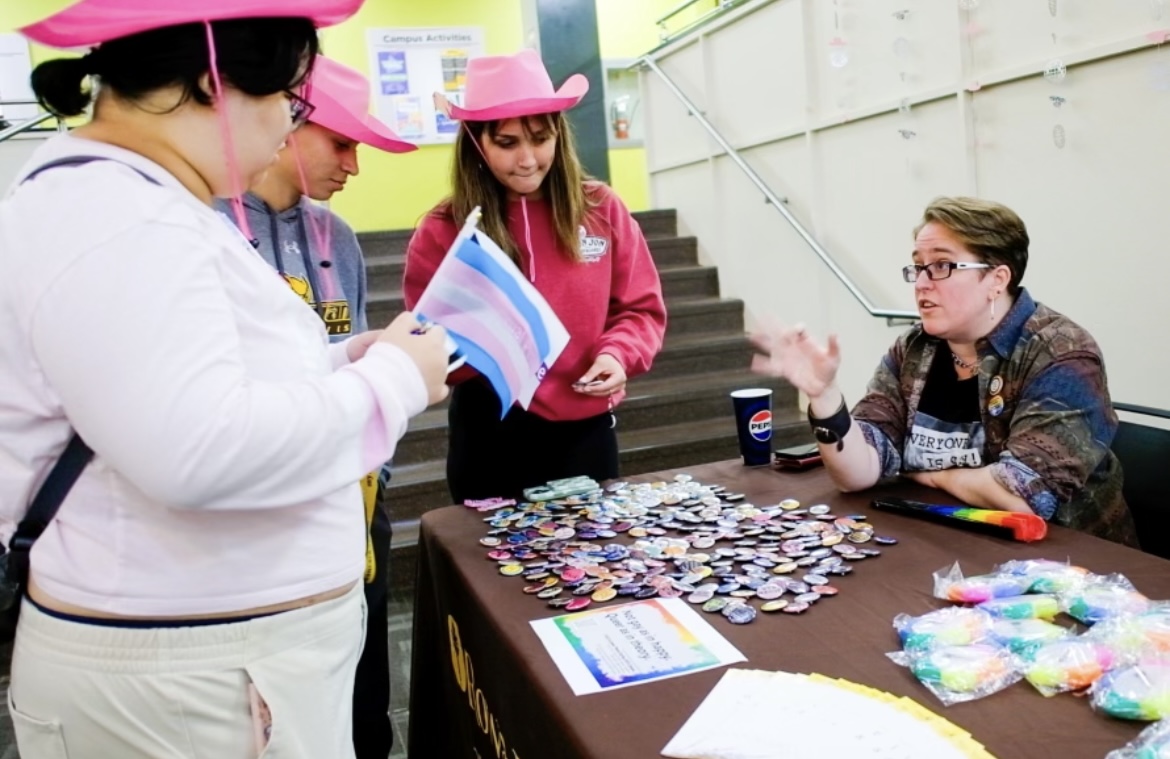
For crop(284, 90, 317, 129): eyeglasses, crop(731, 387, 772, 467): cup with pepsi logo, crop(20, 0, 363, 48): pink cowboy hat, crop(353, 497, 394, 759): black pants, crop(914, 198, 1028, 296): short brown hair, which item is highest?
crop(20, 0, 363, 48): pink cowboy hat

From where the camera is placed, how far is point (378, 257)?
537cm

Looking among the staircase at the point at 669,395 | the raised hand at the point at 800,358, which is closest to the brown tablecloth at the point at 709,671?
the raised hand at the point at 800,358

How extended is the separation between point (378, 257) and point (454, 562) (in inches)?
161

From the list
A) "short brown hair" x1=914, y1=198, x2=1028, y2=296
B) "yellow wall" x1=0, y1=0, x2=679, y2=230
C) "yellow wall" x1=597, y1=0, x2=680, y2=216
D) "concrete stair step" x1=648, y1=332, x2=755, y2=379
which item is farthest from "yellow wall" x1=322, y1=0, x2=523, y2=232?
"short brown hair" x1=914, y1=198, x2=1028, y2=296

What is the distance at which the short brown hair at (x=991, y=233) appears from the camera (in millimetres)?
1744

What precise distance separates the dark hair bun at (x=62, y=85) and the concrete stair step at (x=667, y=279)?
13.3ft

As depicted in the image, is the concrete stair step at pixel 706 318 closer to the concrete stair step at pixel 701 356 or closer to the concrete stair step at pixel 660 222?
the concrete stair step at pixel 701 356

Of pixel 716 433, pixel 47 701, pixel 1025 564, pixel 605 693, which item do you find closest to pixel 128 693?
pixel 47 701

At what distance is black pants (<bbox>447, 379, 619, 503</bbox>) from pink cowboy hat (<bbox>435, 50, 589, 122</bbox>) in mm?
604

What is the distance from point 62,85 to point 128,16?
6.4 inches

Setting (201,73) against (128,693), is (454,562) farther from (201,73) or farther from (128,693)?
(201,73)

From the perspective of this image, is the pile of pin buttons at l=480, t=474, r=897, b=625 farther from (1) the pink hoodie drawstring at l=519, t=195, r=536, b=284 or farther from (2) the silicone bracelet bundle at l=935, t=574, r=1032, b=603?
(1) the pink hoodie drawstring at l=519, t=195, r=536, b=284

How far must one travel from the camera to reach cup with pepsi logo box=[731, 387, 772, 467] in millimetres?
1928

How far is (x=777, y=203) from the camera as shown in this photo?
4398 millimetres
